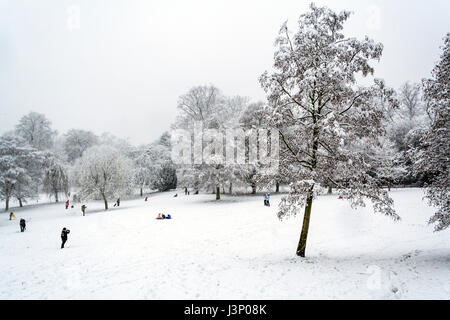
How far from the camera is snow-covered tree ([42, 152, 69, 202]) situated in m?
36.0

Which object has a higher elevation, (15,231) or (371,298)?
(371,298)

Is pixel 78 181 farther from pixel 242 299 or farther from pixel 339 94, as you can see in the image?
pixel 339 94

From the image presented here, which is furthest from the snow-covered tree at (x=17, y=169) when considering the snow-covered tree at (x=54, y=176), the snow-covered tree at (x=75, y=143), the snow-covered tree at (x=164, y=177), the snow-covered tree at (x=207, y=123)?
the snow-covered tree at (x=75, y=143)

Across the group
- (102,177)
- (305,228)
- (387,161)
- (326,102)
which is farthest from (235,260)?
(387,161)

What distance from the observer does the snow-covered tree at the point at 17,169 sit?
30922mm

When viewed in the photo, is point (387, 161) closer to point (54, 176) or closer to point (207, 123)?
point (207, 123)

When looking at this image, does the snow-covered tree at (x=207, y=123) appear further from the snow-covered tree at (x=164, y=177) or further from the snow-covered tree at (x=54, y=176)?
the snow-covered tree at (x=54, y=176)

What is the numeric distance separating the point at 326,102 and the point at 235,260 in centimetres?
824

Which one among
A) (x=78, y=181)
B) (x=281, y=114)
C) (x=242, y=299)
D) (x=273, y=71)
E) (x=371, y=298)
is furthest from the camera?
(x=78, y=181)

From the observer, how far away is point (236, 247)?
13.0 m

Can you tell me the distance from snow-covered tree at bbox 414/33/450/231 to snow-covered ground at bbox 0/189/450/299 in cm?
275

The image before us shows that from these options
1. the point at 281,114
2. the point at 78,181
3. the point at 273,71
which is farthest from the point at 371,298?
the point at 78,181

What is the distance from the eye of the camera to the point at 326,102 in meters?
9.24

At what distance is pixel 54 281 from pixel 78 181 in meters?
25.7
